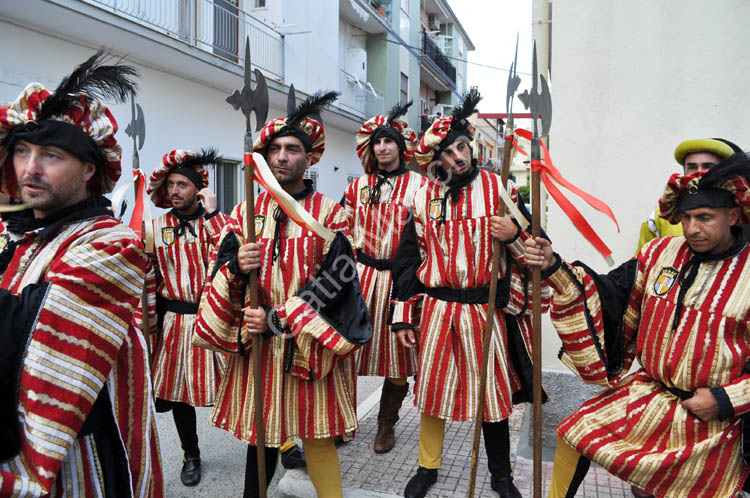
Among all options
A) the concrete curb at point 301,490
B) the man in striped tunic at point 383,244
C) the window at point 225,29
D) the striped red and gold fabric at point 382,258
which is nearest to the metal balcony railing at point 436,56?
the window at point 225,29

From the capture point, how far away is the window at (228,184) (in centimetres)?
1028

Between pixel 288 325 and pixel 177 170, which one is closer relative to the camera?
pixel 288 325

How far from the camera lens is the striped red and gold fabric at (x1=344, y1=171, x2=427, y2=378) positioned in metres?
3.85

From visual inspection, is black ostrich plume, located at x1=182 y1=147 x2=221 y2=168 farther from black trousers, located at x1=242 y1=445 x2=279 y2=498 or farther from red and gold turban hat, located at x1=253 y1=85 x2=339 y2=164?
black trousers, located at x1=242 y1=445 x2=279 y2=498

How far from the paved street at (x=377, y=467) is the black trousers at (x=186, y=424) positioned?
19 cm

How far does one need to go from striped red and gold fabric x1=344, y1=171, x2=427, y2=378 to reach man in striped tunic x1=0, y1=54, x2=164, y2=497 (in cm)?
207

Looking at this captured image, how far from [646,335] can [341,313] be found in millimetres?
1428

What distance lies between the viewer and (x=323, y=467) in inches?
111

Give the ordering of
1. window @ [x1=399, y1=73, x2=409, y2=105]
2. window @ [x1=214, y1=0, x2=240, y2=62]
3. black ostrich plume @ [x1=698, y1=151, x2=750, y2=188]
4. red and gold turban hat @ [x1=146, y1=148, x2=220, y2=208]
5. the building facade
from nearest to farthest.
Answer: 1. black ostrich plume @ [x1=698, y1=151, x2=750, y2=188]
2. red and gold turban hat @ [x1=146, y1=148, x2=220, y2=208]
3. the building facade
4. window @ [x1=214, y1=0, x2=240, y2=62]
5. window @ [x1=399, y1=73, x2=409, y2=105]

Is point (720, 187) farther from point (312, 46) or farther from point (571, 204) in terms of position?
point (312, 46)

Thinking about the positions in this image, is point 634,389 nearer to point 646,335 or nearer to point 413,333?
point 646,335

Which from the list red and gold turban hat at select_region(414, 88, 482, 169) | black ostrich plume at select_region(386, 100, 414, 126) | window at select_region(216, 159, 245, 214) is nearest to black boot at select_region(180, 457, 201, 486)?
red and gold turban hat at select_region(414, 88, 482, 169)

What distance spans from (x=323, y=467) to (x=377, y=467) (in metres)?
0.88

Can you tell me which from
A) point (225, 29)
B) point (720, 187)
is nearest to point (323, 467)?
point (720, 187)
